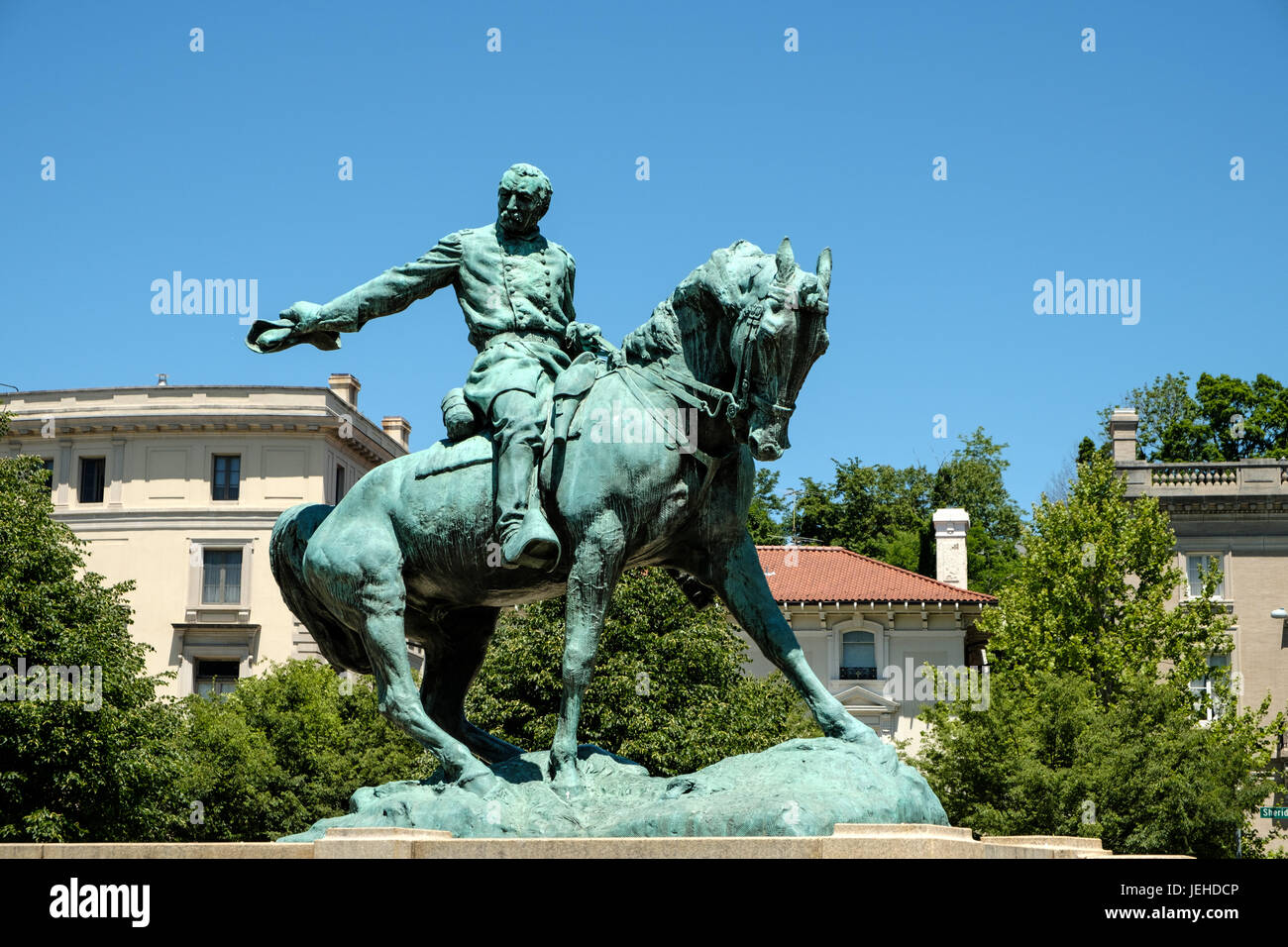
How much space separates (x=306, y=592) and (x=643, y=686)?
23.6 m

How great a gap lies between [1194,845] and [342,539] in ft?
99.2

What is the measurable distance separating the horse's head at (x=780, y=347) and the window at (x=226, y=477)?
52.0 meters

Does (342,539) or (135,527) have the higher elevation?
(135,527)

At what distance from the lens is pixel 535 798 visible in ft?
29.2

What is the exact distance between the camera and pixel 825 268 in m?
8.98

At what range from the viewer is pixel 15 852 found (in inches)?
349

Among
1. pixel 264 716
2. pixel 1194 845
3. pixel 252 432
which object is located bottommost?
pixel 1194 845
